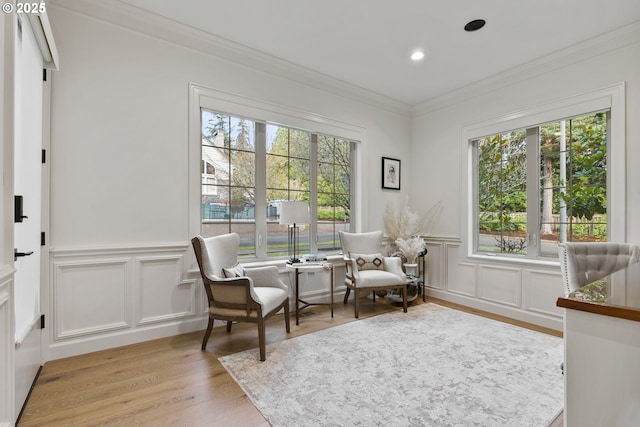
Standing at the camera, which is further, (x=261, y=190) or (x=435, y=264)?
(x=435, y=264)

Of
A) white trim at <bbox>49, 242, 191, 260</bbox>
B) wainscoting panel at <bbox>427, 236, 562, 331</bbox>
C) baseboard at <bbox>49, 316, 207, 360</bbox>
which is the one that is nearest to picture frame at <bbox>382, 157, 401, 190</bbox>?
wainscoting panel at <bbox>427, 236, 562, 331</bbox>

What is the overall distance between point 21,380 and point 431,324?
10.7 ft

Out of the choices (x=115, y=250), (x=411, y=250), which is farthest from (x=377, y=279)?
(x=115, y=250)

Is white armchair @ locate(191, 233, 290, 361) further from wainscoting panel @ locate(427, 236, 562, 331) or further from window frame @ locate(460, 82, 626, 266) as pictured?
window frame @ locate(460, 82, 626, 266)

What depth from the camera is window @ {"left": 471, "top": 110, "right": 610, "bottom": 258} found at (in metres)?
3.27

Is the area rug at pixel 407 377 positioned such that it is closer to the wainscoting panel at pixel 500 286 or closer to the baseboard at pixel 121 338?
the wainscoting panel at pixel 500 286

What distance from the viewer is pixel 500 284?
149 inches

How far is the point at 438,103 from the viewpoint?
4.52 m

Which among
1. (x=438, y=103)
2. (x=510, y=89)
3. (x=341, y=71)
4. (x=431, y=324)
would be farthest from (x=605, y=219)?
(x=341, y=71)

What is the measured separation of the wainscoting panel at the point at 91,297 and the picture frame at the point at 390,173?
3377 mm

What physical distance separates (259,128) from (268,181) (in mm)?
632

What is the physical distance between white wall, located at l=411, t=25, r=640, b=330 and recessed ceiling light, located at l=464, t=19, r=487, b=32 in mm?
1103

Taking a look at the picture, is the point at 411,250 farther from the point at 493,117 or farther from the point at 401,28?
the point at 401,28

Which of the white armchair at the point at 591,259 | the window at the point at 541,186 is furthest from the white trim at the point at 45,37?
the window at the point at 541,186
